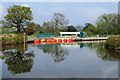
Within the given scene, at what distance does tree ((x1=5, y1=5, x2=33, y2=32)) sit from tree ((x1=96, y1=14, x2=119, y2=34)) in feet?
74.5

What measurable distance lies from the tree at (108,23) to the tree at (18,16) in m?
22.7

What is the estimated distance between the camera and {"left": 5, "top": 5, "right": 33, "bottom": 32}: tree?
3462cm

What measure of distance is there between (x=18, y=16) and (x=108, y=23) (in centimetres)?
2638

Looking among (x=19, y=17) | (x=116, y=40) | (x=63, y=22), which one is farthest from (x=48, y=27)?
(x=116, y=40)

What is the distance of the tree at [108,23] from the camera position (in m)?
46.2

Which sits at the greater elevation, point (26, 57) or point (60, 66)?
point (26, 57)

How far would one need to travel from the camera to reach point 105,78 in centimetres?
554

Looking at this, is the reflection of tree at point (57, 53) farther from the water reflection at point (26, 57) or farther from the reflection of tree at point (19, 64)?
the reflection of tree at point (19, 64)

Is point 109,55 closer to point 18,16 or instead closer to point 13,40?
point 13,40

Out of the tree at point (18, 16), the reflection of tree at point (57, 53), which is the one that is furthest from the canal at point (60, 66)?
the tree at point (18, 16)

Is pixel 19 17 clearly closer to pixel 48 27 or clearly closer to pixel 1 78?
pixel 48 27

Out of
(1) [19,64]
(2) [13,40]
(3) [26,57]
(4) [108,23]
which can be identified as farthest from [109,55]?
(4) [108,23]

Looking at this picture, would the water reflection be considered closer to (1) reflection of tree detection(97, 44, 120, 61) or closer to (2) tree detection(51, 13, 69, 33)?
(1) reflection of tree detection(97, 44, 120, 61)

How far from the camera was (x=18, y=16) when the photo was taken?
34.8 metres
